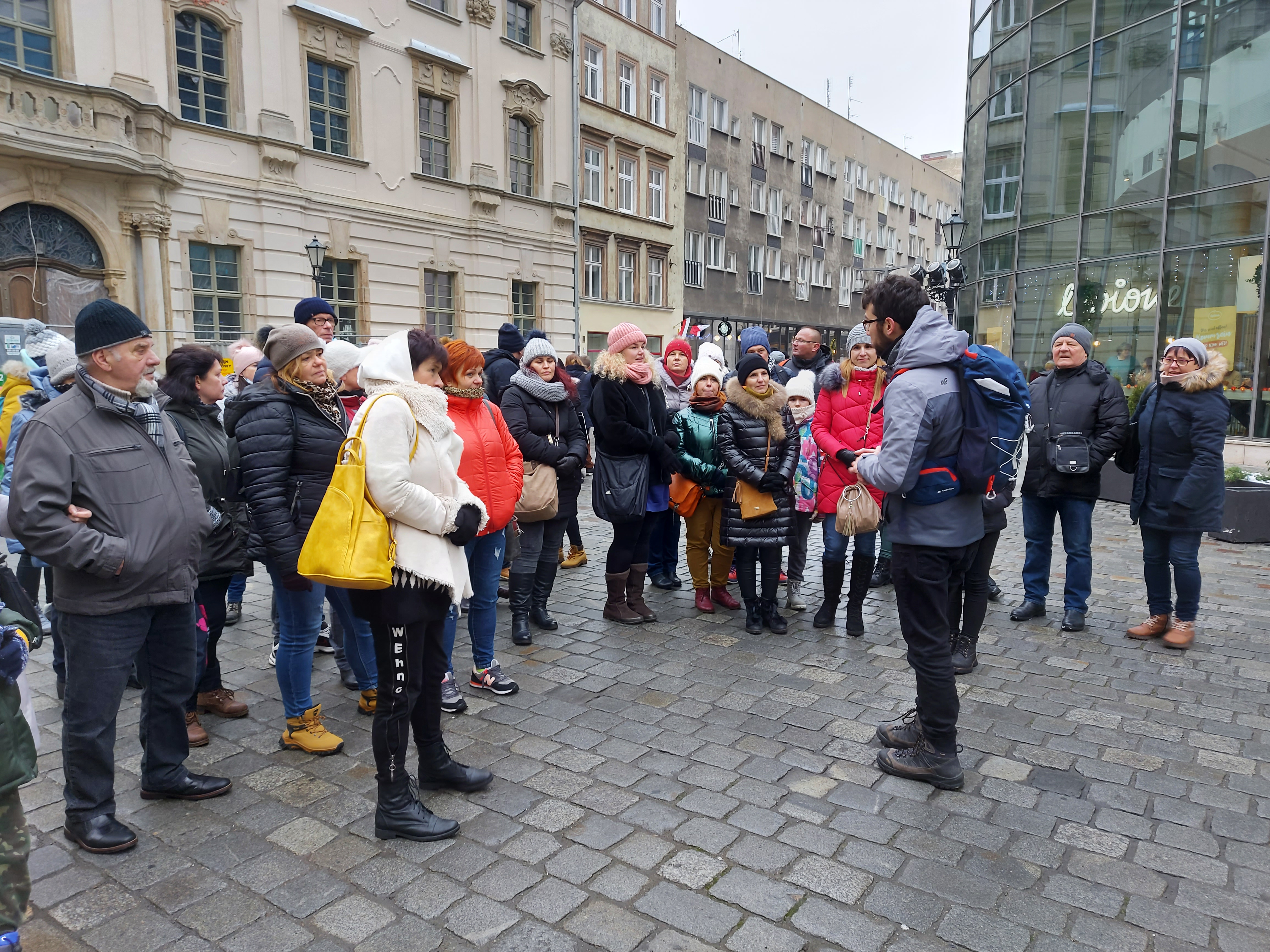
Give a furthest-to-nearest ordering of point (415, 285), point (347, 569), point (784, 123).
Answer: point (784, 123) → point (415, 285) → point (347, 569)

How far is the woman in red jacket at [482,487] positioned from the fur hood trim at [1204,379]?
4411 mm

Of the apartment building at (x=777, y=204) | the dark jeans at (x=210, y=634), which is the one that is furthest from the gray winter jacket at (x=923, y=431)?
the apartment building at (x=777, y=204)

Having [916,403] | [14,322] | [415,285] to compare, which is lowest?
[916,403]

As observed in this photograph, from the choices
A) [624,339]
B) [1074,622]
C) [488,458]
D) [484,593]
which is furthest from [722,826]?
[1074,622]

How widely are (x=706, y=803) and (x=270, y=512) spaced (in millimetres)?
2343

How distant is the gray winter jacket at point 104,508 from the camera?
9.80 feet

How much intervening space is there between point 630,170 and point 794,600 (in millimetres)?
25765

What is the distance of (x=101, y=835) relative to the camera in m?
3.19

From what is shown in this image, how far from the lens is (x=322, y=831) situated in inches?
132

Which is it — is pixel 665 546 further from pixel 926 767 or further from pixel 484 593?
pixel 926 767

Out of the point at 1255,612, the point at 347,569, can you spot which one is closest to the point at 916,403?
the point at 347,569

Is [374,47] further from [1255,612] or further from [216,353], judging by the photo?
[1255,612]

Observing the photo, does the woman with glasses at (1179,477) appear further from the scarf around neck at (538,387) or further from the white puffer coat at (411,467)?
the white puffer coat at (411,467)

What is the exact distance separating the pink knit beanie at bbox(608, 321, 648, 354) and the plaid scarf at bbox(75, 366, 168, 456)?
3.15 m
